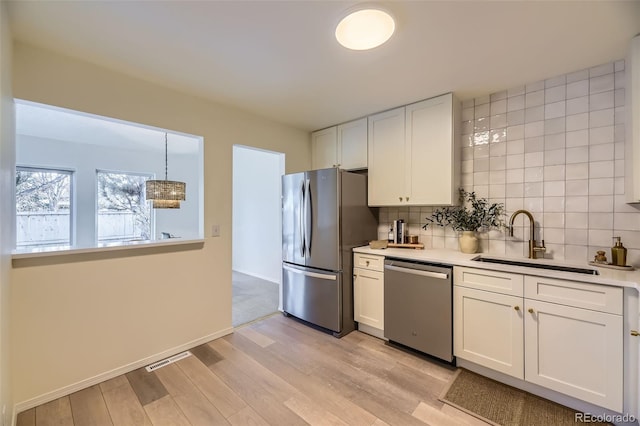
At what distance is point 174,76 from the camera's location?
2.10 metres

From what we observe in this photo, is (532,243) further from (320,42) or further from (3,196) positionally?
(3,196)

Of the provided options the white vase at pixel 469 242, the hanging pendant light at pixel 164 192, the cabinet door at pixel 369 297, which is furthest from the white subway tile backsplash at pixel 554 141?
the hanging pendant light at pixel 164 192

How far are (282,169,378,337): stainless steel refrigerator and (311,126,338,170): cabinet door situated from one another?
1.88 feet

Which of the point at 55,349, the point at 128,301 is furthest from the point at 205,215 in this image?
the point at 55,349

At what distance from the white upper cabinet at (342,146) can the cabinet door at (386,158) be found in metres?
0.13

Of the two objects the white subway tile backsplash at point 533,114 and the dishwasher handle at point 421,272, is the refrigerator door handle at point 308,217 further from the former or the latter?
→ the white subway tile backsplash at point 533,114

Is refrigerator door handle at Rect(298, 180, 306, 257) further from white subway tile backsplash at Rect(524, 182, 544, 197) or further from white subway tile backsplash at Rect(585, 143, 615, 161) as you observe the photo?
white subway tile backsplash at Rect(585, 143, 615, 161)

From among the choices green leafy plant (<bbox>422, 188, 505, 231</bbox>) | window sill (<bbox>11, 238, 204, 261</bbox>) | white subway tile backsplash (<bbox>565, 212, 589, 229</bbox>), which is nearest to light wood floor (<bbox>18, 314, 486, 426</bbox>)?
window sill (<bbox>11, 238, 204, 261</bbox>)

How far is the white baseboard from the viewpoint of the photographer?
170 cm

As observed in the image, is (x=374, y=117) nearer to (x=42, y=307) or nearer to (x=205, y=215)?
(x=205, y=215)

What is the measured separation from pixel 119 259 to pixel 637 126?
3.67m

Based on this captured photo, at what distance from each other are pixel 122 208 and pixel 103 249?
11.2ft

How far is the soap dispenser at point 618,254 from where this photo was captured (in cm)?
180

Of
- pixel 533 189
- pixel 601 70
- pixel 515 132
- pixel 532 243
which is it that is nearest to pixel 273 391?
pixel 532 243
